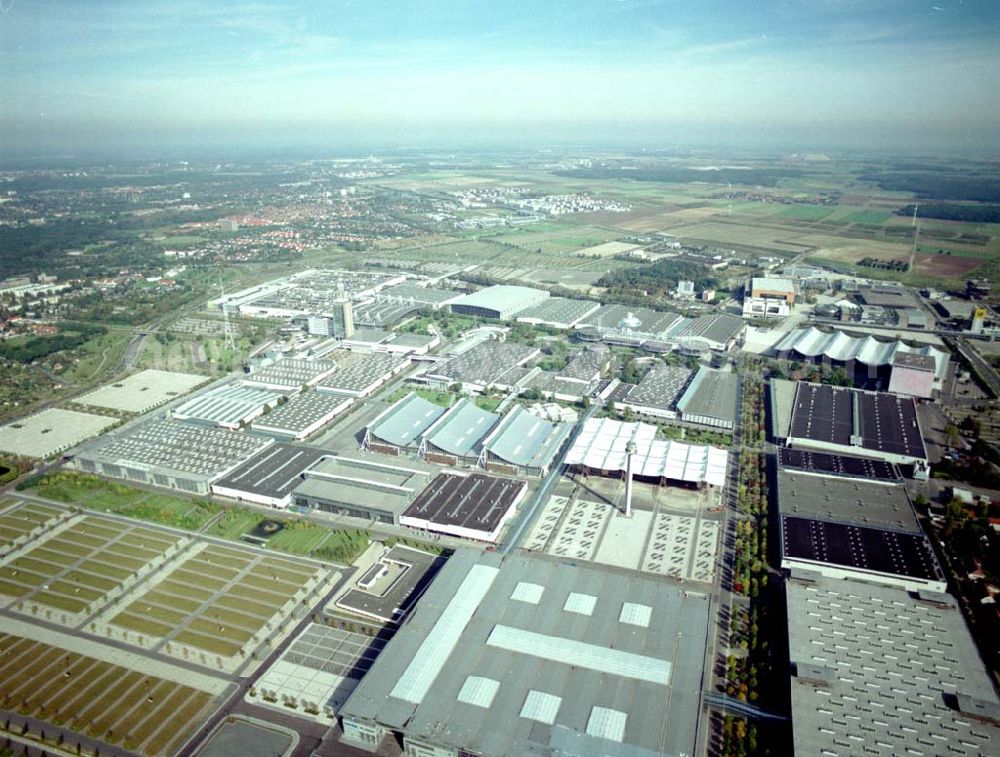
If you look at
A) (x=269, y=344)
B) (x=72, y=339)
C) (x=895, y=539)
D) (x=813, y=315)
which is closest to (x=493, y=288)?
(x=269, y=344)

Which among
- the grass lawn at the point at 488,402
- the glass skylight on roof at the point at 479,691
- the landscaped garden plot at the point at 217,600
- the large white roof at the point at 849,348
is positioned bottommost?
the landscaped garden plot at the point at 217,600

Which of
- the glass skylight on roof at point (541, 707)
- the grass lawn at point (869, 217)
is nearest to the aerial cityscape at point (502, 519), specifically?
the glass skylight on roof at point (541, 707)

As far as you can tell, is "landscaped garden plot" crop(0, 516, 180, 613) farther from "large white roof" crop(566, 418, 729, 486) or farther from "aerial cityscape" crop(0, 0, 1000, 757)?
"large white roof" crop(566, 418, 729, 486)

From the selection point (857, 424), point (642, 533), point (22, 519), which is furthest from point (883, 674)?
point (22, 519)

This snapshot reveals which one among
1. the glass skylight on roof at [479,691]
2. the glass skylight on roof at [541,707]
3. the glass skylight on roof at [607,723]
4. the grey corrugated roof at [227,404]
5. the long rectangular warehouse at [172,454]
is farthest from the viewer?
the grey corrugated roof at [227,404]

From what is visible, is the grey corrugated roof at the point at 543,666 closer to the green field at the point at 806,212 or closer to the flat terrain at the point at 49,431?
the flat terrain at the point at 49,431

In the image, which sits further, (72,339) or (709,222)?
(709,222)

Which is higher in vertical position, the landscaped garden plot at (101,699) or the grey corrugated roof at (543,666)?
the grey corrugated roof at (543,666)

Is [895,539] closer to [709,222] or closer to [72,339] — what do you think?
[72,339]
